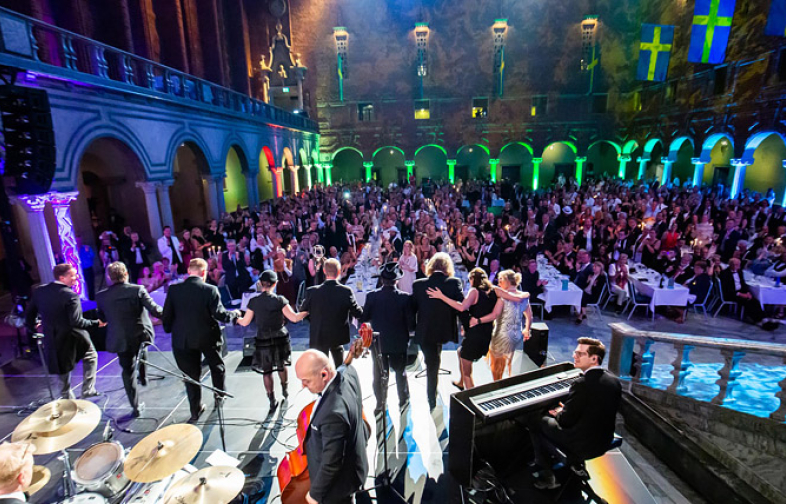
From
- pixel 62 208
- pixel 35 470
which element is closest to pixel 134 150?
pixel 62 208

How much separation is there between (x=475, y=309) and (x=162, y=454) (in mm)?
2940

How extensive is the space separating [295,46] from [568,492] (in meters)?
27.2

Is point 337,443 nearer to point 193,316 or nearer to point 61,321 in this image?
point 193,316

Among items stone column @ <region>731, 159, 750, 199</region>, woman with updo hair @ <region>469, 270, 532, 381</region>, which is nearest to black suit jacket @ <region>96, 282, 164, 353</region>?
woman with updo hair @ <region>469, 270, 532, 381</region>

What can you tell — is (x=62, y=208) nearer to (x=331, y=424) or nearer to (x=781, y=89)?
(x=331, y=424)

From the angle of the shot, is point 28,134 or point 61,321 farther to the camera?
point 28,134

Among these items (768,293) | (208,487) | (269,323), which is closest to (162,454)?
(208,487)

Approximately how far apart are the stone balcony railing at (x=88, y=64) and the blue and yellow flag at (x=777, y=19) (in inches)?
694

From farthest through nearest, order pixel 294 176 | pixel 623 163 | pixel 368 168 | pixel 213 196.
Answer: pixel 368 168, pixel 623 163, pixel 294 176, pixel 213 196

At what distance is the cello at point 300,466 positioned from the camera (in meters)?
2.95

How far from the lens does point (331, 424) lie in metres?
2.41

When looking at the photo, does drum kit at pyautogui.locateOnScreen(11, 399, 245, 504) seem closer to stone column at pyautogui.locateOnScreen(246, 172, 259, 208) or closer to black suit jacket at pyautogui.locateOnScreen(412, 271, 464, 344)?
black suit jacket at pyautogui.locateOnScreen(412, 271, 464, 344)

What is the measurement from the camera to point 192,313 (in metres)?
4.06

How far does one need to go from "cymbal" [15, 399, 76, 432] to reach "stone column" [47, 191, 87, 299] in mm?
5340
